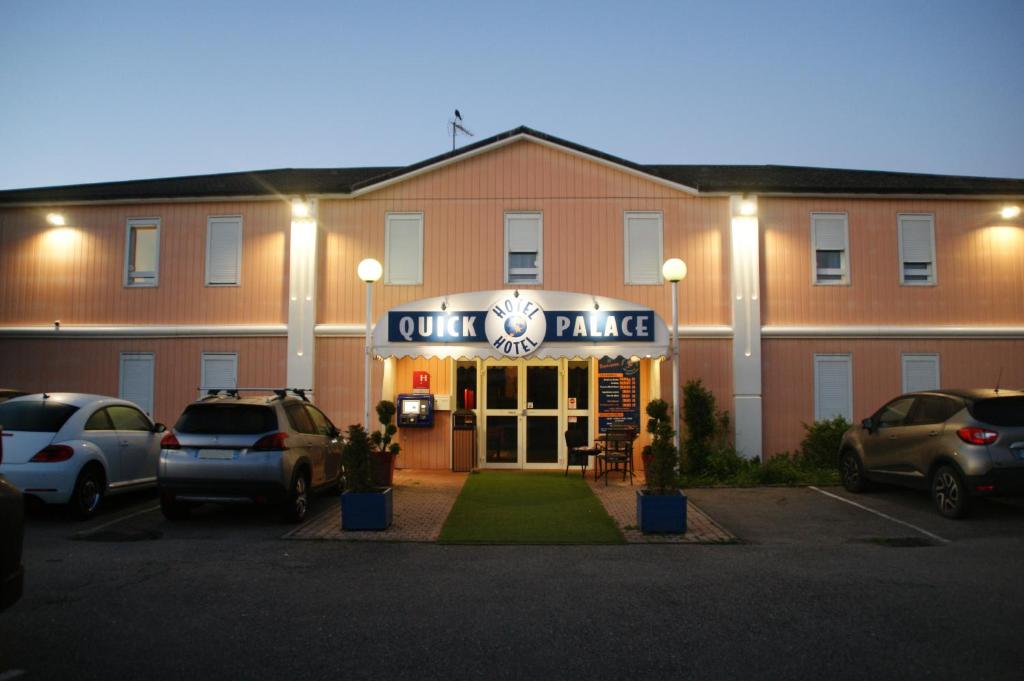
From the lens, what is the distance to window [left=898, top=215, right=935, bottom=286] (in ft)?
50.3

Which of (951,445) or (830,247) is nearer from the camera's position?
(951,445)

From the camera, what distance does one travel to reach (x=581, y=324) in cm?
1264

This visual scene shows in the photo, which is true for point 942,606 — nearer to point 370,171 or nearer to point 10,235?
point 370,171

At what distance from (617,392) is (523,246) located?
356 cm

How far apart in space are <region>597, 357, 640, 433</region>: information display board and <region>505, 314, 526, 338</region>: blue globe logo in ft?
10.6

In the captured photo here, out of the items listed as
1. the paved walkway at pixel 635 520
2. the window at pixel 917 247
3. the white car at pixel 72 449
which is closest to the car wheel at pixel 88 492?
the white car at pixel 72 449

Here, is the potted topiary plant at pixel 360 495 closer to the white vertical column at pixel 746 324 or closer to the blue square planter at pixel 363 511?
the blue square planter at pixel 363 511

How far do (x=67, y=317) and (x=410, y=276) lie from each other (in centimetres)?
738

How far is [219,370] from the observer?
1530 centimetres

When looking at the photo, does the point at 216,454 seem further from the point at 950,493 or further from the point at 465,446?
the point at 950,493

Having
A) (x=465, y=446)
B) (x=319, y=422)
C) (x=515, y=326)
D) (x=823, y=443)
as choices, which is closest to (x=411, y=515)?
(x=319, y=422)

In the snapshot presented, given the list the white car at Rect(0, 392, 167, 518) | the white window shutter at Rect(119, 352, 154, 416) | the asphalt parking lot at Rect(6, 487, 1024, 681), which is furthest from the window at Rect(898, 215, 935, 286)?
the white window shutter at Rect(119, 352, 154, 416)

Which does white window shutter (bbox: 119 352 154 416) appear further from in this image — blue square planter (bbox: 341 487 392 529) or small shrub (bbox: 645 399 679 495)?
small shrub (bbox: 645 399 679 495)

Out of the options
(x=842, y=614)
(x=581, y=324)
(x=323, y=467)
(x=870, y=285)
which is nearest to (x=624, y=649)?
(x=842, y=614)
